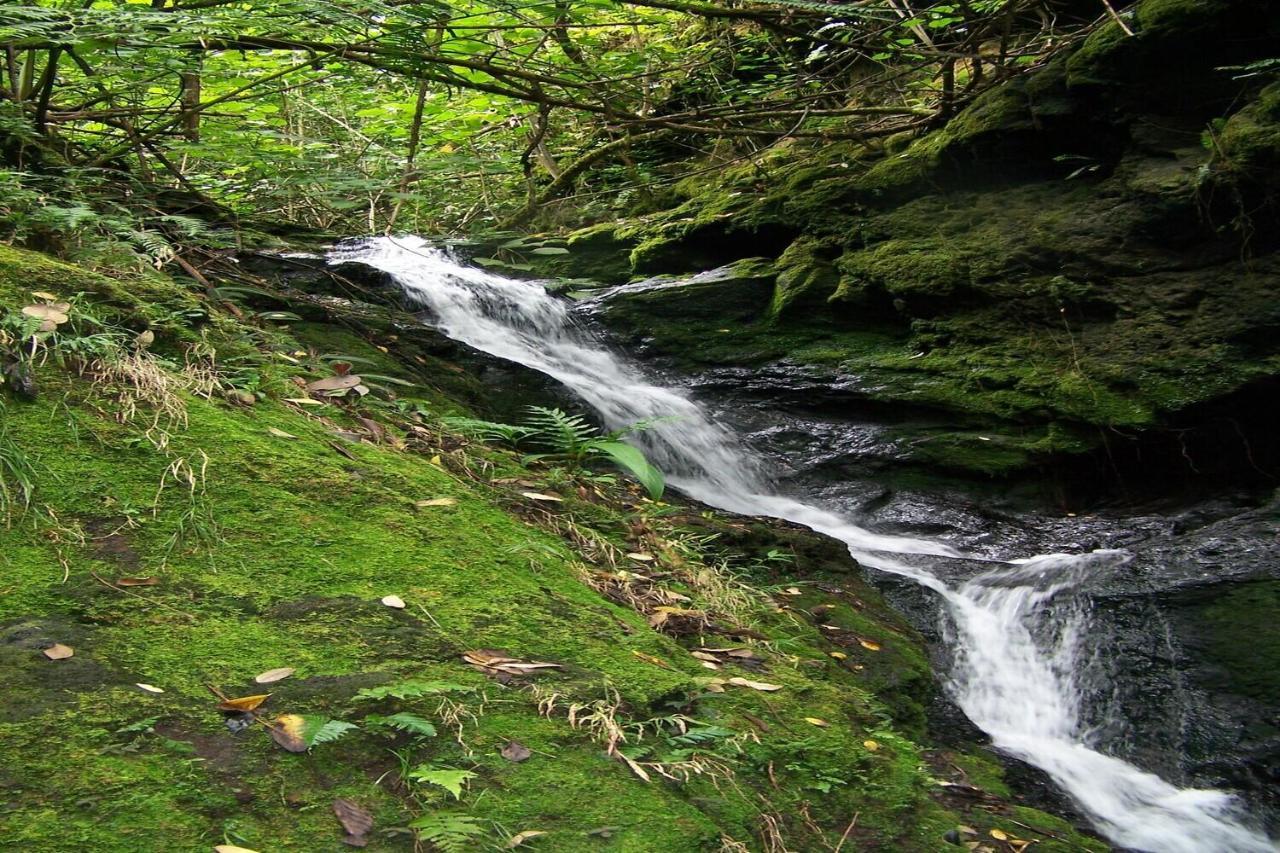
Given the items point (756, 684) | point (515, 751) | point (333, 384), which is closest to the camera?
point (515, 751)

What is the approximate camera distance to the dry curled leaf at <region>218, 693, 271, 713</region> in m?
1.92

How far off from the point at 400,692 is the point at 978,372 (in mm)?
6000

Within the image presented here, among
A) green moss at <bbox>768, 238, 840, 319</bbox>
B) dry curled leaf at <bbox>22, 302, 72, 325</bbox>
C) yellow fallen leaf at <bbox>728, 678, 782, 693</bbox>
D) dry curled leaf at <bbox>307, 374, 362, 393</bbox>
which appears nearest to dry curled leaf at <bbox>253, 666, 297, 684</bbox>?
yellow fallen leaf at <bbox>728, 678, 782, 693</bbox>

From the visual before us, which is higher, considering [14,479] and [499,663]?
[14,479]

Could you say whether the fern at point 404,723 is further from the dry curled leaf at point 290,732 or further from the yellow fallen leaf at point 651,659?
the yellow fallen leaf at point 651,659

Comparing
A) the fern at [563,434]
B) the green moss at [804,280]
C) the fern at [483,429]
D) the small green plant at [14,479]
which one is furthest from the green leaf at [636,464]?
the green moss at [804,280]

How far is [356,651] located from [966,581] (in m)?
4.28


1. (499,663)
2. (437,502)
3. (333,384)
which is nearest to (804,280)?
(333,384)

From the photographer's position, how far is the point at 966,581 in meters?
5.55

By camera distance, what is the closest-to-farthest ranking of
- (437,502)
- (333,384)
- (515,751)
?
(515,751), (437,502), (333,384)

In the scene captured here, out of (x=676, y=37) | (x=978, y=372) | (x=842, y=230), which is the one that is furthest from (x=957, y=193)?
(x=676, y=37)

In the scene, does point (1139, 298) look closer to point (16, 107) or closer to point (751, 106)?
point (751, 106)

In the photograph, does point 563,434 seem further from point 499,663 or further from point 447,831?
point 447,831

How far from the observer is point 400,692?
2.05 metres
